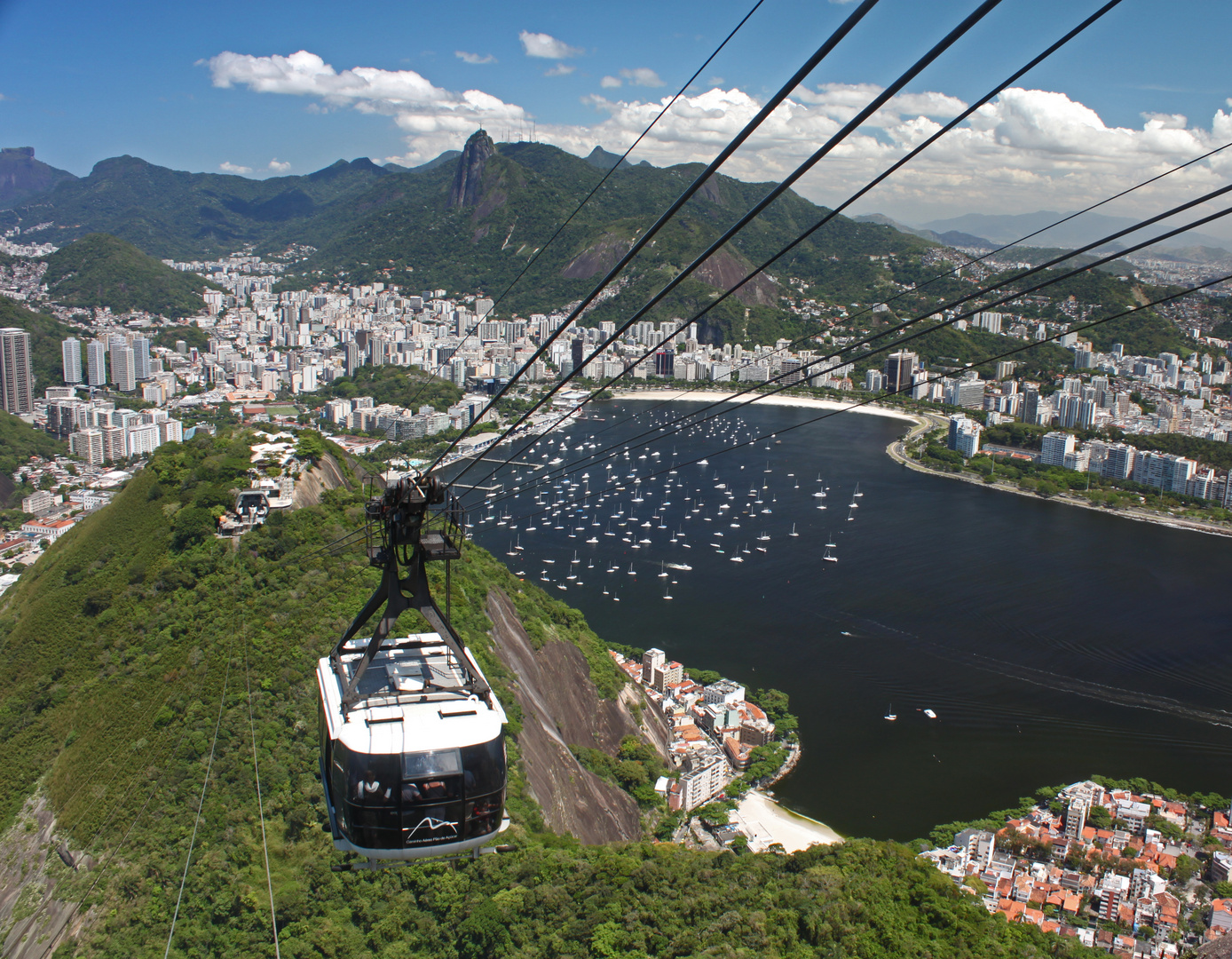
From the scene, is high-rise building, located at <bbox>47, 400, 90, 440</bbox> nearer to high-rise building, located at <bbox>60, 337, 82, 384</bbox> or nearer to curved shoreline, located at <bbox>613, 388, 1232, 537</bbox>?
high-rise building, located at <bbox>60, 337, 82, 384</bbox>

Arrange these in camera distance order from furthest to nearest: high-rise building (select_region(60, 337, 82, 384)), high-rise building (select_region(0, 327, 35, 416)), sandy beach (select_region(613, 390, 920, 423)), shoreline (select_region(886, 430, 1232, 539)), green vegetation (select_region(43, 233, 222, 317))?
green vegetation (select_region(43, 233, 222, 317)) → sandy beach (select_region(613, 390, 920, 423)) → high-rise building (select_region(60, 337, 82, 384)) → high-rise building (select_region(0, 327, 35, 416)) → shoreline (select_region(886, 430, 1232, 539))

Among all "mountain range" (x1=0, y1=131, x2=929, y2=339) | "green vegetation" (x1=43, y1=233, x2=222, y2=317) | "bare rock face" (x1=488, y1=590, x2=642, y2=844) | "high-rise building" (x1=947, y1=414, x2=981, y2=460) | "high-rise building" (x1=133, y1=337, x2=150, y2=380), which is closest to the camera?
"bare rock face" (x1=488, y1=590, x2=642, y2=844)

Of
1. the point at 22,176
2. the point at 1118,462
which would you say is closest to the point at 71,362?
the point at 1118,462

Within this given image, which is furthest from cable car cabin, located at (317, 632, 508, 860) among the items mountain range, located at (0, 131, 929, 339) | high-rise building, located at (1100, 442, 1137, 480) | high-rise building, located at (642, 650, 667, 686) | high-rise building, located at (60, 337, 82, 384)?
mountain range, located at (0, 131, 929, 339)

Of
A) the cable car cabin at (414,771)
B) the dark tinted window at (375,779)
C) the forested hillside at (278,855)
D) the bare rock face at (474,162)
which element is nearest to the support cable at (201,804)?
the forested hillside at (278,855)

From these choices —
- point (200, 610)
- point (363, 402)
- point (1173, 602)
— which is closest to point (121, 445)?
point (363, 402)

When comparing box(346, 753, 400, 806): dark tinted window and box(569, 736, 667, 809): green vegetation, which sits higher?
box(346, 753, 400, 806): dark tinted window

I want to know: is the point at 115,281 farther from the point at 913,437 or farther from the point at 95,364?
the point at 913,437

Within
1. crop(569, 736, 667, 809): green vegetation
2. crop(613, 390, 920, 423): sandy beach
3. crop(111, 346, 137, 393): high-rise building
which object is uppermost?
crop(111, 346, 137, 393): high-rise building
